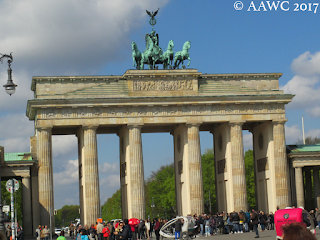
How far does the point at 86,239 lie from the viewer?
71.7 ft

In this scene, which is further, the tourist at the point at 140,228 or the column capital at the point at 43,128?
the column capital at the point at 43,128

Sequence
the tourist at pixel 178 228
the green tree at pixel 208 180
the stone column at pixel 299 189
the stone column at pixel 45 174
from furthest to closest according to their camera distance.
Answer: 1. the green tree at pixel 208 180
2. the stone column at pixel 299 189
3. the stone column at pixel 45 174
4. the tourist at pixel 178 228

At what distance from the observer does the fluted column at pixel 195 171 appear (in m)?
60.2

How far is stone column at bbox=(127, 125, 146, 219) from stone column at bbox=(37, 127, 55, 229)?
881 centimetres

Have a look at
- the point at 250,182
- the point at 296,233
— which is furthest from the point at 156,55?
the point at 296,233

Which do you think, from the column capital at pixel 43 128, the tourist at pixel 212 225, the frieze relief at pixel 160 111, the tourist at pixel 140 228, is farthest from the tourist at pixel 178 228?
the column capital at pixel 43 128

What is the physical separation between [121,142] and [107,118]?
6129 mm

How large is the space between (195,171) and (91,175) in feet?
38.0

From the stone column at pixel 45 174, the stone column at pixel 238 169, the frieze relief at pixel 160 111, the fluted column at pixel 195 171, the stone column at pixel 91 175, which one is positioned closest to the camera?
the stone column at pixel 45 174

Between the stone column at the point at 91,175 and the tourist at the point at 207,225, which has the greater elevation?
the stone column at the point at 91,175

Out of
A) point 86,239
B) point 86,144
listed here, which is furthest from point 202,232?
point 86,239

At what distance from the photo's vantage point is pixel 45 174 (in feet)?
187

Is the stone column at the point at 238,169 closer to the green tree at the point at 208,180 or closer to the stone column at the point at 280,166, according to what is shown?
the stone column at the point at 280,166

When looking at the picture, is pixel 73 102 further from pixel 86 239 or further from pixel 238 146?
pixel 86 239
